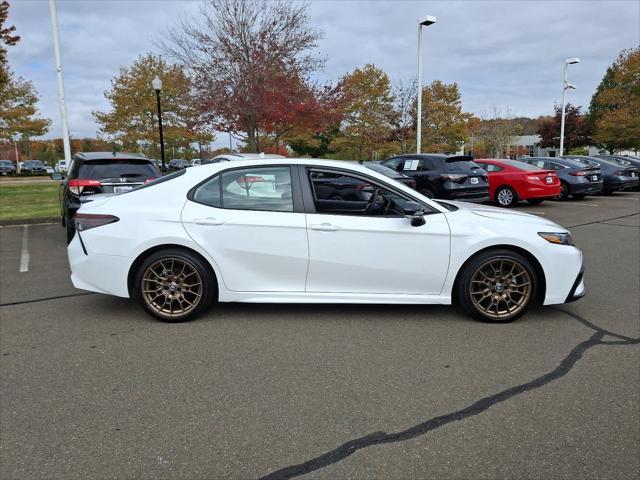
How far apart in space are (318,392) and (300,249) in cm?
151

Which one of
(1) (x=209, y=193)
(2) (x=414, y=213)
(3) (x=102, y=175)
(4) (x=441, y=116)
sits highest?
(4) (x=441, y=116)

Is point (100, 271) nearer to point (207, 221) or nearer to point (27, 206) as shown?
point (207, 221)

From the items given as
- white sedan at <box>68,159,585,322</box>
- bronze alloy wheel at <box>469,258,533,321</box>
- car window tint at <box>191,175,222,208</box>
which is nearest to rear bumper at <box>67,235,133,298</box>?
white sedan at <box>68,159,585,322</box>

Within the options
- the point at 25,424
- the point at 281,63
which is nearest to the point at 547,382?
the point at 25,424

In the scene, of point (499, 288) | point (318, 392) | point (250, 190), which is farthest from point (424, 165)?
point (318, 392)

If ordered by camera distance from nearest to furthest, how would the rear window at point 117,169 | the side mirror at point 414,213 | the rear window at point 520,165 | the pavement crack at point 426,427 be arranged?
the pavement crack at point 426,427 → the side mirror at point 414,213 → the rear window at point 117,169 → the rear window at point 520,165

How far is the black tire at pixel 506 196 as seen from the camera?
563 inches

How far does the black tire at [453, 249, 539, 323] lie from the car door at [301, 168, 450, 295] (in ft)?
0.66

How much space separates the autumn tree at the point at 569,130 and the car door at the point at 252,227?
56.4 meters

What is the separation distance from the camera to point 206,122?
19.0 m

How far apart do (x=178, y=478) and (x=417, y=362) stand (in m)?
1.95

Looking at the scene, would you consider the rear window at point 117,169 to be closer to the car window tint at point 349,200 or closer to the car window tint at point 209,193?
the car window tint at point 209,193

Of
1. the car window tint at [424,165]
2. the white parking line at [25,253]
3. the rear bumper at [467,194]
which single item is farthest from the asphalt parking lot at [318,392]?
the car window tint at [424,165]

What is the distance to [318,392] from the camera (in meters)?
3.24
